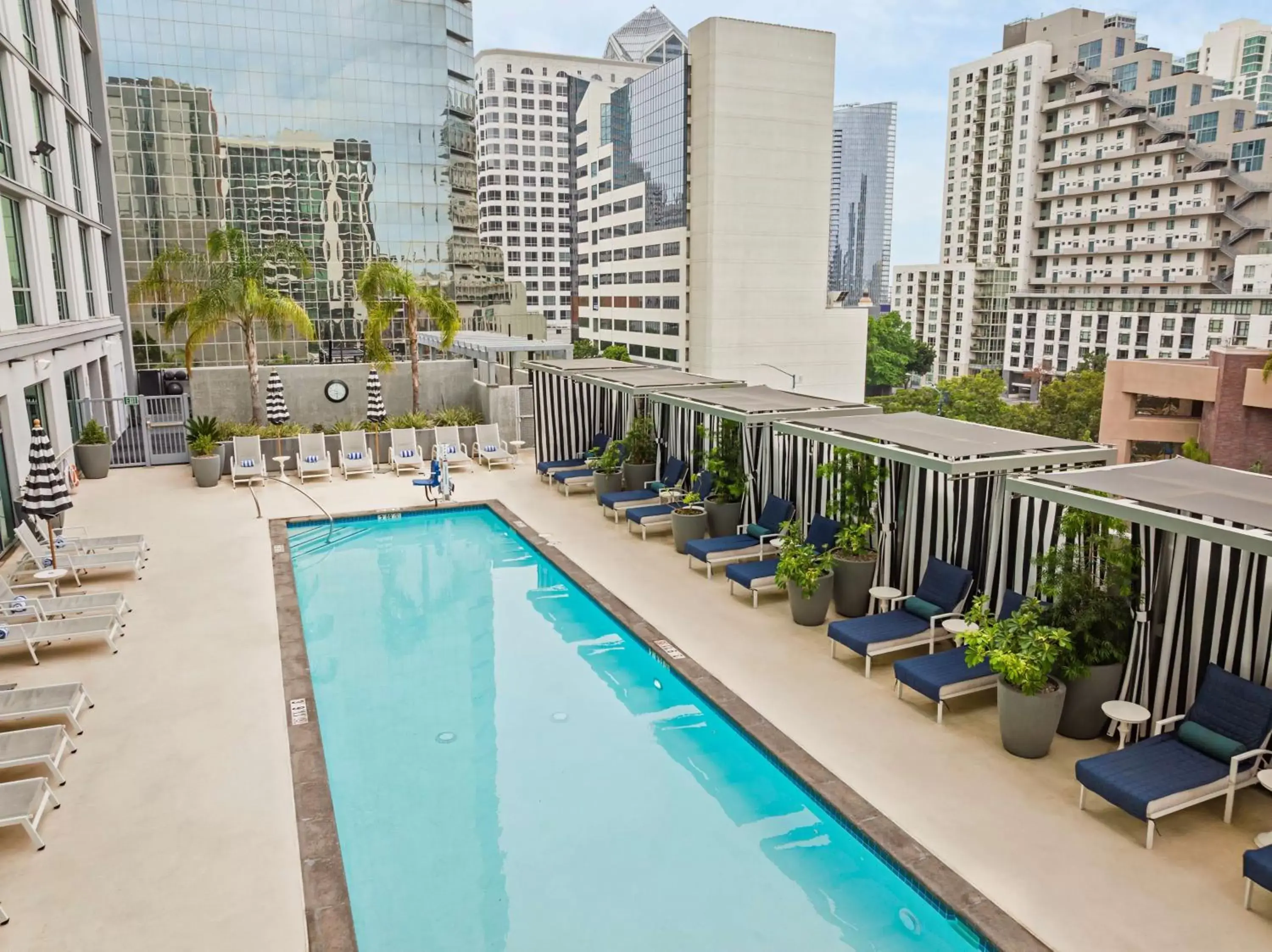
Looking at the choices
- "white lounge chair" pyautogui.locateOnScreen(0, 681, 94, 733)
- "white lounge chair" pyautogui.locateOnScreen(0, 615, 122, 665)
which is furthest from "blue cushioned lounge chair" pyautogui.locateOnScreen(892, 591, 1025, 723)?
"white lounge chair" pyautogui.locateOnScreen(0, 615, 122, 665)

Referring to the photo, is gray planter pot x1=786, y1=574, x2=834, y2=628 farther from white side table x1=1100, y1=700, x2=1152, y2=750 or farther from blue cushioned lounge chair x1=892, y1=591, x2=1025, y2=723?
white side table x1=1100, y1=700, x2=1152, y2=750

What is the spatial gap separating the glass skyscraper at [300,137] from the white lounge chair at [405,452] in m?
24.2

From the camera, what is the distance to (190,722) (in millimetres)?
7961

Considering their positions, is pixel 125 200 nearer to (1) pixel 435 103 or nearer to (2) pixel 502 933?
(1) pixel 435 103

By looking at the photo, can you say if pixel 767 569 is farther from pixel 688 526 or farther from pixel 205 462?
pixel 205 462

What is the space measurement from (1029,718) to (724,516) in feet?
22.1

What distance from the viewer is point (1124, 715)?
6633 millimetres

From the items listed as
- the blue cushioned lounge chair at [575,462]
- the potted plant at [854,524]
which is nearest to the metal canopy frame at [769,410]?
the potted plant at [854,524]

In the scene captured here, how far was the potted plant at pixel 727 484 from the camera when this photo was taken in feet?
43.6

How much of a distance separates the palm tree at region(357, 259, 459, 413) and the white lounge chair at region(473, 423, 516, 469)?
9.25ft

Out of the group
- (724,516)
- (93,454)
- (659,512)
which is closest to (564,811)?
(724,516)

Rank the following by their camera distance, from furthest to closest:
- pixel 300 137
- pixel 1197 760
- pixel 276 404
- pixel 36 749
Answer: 1. pixel 300 137
2. pixel 276 404
3. pixel 36 749
4. pixel 1197 760

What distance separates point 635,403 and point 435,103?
33.6 meters

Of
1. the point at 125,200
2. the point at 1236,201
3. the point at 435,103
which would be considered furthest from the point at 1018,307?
the point at 125,200
